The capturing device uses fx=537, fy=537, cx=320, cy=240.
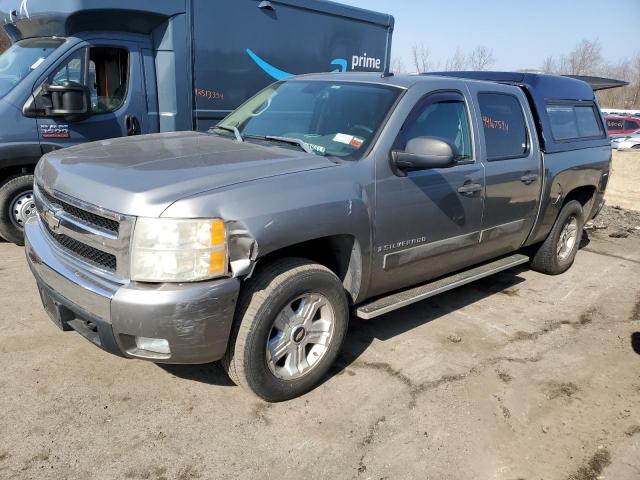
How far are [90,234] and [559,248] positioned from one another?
4.80 metres

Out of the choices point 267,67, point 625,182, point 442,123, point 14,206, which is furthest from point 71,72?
point 625,182

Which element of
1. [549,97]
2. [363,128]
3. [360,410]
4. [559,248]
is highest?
[549,97]

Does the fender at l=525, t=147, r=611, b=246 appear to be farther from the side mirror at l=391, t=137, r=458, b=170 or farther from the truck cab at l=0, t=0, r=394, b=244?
the truck cab at l=0, t=0, r=394, b=244

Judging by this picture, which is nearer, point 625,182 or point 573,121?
point 573,121

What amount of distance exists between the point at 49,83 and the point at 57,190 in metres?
3.18

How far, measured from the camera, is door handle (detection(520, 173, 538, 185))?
4.51 metres

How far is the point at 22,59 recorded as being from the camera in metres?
5.71

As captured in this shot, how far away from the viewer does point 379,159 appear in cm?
333

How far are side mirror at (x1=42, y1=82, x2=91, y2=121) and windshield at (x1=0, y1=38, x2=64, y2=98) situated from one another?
12.4 inches

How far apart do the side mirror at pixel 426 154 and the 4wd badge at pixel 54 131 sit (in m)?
3.98

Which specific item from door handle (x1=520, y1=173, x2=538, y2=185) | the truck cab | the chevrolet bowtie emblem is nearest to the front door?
door handle (x1=520, y1=173, x2=538, y2=185)

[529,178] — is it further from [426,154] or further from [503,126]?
[426,154]

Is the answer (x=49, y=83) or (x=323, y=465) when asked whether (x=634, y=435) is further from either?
(x=49, y=83)

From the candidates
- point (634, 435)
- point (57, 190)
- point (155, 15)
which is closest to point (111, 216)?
point (57, 190)
